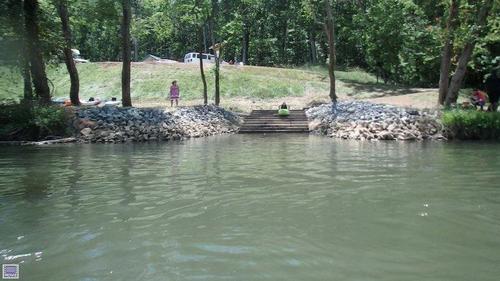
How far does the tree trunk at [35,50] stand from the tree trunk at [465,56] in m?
17.6

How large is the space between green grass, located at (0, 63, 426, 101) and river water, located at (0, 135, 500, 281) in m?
20.2

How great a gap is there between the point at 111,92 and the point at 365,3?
23.9m

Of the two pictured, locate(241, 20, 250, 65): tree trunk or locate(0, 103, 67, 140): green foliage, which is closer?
locate(0, 103, 67, 140): green foliage

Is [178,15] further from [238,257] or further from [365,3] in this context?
[238,257]

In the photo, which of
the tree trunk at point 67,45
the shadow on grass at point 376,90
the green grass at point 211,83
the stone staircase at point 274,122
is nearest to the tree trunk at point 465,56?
the stone staircase at point 274,122

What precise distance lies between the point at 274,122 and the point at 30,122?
11.0 m

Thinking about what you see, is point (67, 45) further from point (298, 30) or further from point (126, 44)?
point (298, 30)

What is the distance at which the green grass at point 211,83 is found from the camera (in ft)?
110

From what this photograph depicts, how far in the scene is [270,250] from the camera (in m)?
5.89

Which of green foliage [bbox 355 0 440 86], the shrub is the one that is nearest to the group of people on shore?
the shrub

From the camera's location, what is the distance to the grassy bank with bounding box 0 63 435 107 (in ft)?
109

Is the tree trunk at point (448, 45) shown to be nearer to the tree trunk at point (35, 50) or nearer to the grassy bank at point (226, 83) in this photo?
the grassy bank at point (226, 83)

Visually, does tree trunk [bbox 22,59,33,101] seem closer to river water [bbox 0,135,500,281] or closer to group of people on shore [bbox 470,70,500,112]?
river water [bbox 0,135,500,281]

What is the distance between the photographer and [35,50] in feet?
69.3
